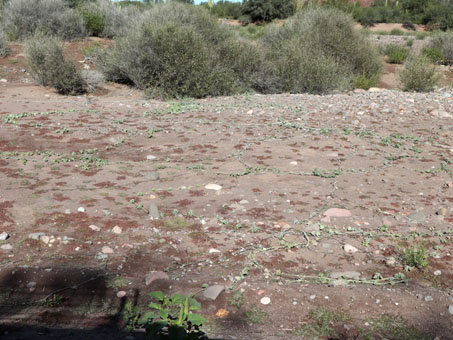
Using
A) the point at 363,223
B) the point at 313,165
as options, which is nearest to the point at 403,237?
the point at 363,223

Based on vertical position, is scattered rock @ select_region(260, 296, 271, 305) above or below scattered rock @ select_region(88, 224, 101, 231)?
above

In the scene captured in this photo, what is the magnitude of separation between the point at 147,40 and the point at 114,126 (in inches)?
155

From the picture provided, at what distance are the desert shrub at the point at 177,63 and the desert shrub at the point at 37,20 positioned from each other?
3429mm

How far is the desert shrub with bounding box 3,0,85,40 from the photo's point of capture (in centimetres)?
1358

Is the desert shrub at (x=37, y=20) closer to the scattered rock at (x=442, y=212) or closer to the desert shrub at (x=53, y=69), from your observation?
the desert shrub at (x=53, y=69)

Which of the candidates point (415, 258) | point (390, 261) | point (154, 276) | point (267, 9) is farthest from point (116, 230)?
point (267, 9)

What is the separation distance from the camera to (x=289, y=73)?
10086 mm

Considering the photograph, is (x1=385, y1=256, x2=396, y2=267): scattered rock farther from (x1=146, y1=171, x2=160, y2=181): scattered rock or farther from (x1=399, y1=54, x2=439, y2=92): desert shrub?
(x1=399, y1=54, x2=439, y2=92): desert shrub

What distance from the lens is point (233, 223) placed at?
3303 millimetres

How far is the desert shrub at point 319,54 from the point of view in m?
9.87

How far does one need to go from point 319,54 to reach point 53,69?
603 cm

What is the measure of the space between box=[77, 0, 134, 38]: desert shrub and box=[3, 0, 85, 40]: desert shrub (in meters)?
0.46

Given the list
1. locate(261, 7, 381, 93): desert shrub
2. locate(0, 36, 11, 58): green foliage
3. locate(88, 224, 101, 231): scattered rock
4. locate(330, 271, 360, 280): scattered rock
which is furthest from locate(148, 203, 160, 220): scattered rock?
locate(0, 36, 11, 58): green foliage

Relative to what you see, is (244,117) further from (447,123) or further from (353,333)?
(353,333)
